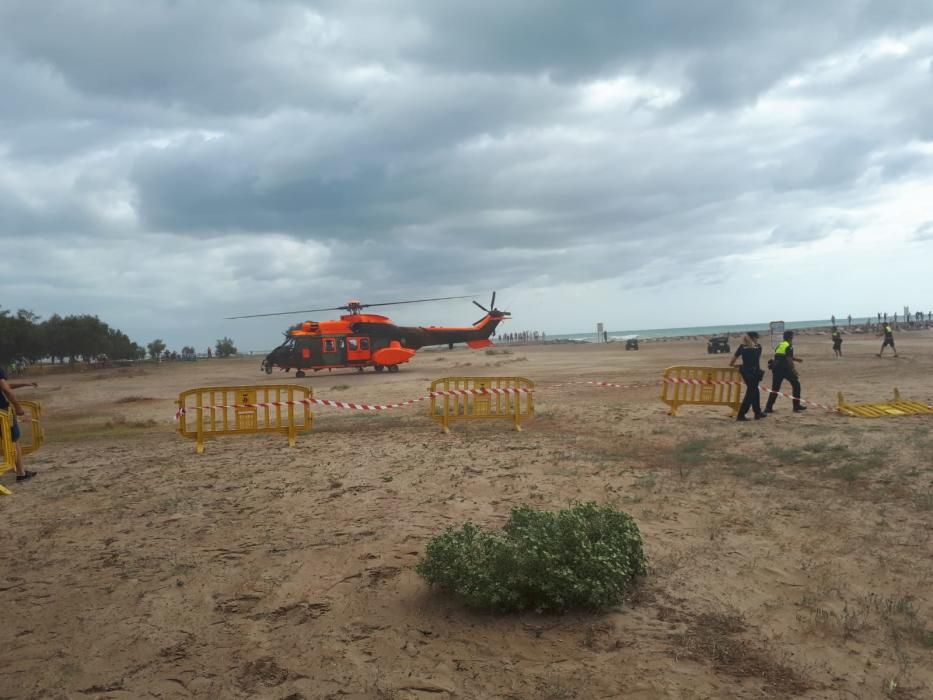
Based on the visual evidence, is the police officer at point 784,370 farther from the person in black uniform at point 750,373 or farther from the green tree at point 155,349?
the green tree at point 155,349

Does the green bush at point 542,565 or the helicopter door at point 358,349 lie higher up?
the helicopter door at point 358,349

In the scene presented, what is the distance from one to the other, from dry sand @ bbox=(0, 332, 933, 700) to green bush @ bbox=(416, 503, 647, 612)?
14 centimetres

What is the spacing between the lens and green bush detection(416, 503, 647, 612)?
4156 mm

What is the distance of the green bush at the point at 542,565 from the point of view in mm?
4156

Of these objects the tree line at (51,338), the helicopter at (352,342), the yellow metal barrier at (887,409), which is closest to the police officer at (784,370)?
the yellow metal barrier at (887,409)

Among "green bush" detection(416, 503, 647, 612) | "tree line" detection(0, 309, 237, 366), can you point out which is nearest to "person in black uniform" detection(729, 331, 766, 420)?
"green bush" detection(416, 503, 647, 612)

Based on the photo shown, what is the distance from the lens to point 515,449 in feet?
32.2

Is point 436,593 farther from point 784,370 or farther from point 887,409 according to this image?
point 887,409

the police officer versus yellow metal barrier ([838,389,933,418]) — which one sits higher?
the police officer

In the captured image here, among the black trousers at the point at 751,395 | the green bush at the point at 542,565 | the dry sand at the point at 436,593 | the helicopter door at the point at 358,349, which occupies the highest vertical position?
the helicopter door at the point at 358,349

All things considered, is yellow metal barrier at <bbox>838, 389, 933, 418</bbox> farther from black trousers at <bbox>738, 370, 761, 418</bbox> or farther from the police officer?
black trousers at <bbox>738, 370, 761, 418</bbox>

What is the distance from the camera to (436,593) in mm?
4539

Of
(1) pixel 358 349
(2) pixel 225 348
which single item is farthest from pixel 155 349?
(1) pixel 358 349

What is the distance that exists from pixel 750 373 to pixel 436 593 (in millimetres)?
9544
